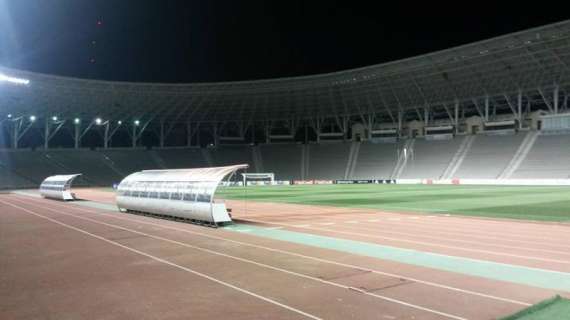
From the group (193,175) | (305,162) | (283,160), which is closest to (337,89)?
Answer: (305,162)

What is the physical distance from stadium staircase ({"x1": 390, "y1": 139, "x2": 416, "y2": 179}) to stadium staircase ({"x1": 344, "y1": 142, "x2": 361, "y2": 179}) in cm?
798

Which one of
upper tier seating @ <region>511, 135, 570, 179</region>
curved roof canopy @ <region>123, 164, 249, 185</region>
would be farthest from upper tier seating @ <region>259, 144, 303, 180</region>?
curved roof canopy @ <region>123, 164, 249, 185</region>

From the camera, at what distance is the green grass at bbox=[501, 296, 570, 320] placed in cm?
693

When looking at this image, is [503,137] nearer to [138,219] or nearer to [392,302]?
[138,219]

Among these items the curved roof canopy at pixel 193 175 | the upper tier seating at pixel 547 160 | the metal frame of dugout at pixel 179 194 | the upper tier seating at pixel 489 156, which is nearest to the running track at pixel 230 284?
the metal frame of dugout at pixel 179 194

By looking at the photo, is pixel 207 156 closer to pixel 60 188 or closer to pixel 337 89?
pixel 337 89

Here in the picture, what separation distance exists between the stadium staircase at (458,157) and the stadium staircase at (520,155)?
777 centimetres

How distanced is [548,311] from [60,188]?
40279 mm

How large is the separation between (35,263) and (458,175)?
2706 inches

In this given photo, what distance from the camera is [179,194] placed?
22.1m

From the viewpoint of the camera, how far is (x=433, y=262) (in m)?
11.6

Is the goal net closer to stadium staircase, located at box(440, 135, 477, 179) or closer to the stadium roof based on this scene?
the stadium roof

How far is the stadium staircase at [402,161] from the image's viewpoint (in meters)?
80.6

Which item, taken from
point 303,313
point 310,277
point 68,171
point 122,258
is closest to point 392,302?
point 303,313
